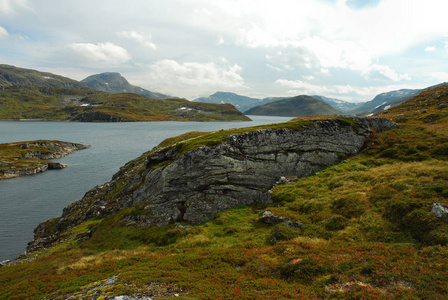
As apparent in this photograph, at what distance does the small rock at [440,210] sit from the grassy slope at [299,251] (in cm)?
41

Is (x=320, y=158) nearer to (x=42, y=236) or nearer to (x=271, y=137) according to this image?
(x=271, y=137)

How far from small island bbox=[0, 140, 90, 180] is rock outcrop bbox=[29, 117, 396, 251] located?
52.5 m

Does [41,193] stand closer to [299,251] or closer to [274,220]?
[274,220]

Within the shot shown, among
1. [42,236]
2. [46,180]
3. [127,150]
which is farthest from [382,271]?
[127,150]

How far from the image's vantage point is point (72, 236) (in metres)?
34.0

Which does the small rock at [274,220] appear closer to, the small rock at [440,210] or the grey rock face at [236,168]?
the grey rock face at [236,168]

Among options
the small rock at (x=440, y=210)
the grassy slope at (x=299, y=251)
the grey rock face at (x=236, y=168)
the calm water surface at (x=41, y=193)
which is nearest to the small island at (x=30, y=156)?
the calm water surface at (x=41, y=193)

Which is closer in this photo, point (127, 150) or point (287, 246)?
point (287, 246)

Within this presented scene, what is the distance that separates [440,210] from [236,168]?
22.1 m

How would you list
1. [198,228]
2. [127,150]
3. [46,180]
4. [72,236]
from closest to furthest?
[198,228] → [72,236] → [46,180] → [127,150]

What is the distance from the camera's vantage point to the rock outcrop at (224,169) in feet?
101

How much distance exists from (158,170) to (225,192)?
43.0ft

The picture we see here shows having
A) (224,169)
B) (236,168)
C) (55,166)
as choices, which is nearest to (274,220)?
(236,168)

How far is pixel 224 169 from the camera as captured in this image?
107ft
